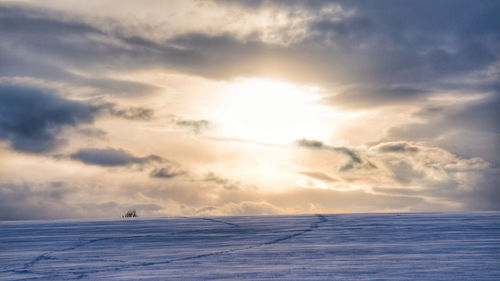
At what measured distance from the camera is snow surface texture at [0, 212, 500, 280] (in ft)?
24.8

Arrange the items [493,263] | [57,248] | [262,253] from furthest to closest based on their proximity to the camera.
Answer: [57,248], [262,253], [493,263]

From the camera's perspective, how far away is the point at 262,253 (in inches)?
392

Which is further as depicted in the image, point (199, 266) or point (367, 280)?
point (199, 266)

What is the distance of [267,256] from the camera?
9500 millimetres

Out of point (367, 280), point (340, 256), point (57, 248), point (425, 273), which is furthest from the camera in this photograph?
point (57, 248)

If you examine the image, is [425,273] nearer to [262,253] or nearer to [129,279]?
[262,253]

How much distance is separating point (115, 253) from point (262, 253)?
11.1 feet

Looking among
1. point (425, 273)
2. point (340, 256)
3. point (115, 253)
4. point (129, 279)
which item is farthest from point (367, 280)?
point (115, 253)

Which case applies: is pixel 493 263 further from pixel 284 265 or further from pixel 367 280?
pixel 284 265

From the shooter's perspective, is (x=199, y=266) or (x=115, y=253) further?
(x=115, y=253)

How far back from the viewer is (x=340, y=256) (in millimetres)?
9336

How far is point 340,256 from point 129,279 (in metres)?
4.22

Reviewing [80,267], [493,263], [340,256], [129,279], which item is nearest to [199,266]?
[129,279]

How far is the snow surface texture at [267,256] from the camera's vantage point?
7.55 meters
